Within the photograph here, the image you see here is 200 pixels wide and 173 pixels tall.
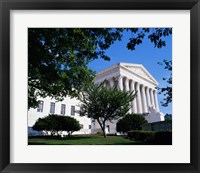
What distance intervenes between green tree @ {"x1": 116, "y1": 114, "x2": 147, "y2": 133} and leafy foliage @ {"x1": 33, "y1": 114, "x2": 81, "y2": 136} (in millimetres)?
660

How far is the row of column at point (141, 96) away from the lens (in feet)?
16.2

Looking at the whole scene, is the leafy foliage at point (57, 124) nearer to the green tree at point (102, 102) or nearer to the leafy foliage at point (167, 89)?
the green tree at point (102, 102)

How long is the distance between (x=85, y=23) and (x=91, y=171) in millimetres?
2156

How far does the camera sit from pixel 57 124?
16.1 ft

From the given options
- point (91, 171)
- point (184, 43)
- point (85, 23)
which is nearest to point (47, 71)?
point (85, 23)

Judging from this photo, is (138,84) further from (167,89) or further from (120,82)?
(167,89)

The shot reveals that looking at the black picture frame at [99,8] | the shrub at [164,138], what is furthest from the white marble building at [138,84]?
the black picture frame at [99,8]

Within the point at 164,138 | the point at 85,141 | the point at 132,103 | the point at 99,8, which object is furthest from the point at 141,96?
the point at 99,8

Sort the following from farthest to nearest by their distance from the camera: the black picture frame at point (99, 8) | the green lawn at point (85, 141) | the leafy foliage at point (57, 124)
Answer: the leafy foliage at point (57, 124) < the green lawn at point (85, 141) < the black picture frame at point (99, 8)

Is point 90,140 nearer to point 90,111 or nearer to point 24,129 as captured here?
point 90,111

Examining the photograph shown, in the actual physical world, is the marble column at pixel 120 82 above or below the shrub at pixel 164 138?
above

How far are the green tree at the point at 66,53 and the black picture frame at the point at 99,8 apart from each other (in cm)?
36

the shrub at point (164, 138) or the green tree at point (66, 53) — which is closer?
the shrub at point (164, 138)

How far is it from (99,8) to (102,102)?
168cm
